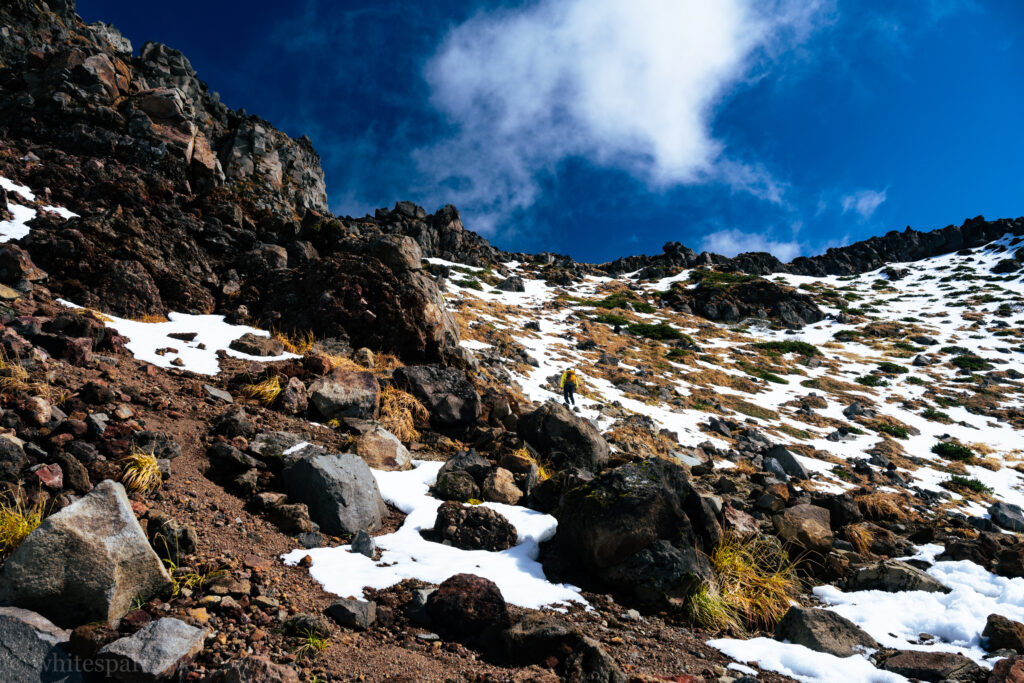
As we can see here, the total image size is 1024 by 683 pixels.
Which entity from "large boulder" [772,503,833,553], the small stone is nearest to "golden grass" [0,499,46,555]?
the small stone

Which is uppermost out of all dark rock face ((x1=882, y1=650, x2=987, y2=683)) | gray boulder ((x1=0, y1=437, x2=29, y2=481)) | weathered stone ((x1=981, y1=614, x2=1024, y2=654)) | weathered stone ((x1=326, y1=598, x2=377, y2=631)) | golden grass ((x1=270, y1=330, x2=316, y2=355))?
golden grass ((x1=270, y1=330, x2=316, y2=355))

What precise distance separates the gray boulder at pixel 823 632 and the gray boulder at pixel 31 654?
5166 mm

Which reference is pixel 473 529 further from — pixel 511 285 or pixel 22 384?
pixel 511 285

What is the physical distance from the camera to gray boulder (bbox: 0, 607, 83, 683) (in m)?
2.05

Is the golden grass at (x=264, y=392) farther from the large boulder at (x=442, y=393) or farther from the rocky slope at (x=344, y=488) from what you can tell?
the large boulder at (x=442, y=393)

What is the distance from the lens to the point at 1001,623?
12.9 ft

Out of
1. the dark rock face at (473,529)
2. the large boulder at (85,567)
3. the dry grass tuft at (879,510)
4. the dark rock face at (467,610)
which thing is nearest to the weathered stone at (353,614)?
the dark rock face at (467,610)

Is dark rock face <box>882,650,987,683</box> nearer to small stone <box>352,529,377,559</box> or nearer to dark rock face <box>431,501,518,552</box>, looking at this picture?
dark rock face <box>431,501,518,552</box>

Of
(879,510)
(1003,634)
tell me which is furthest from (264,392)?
(879,510)

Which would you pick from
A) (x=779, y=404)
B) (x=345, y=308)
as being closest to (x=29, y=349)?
(x=345, y=308)

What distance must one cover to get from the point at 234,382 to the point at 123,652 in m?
5.47

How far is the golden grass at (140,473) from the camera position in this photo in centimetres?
369

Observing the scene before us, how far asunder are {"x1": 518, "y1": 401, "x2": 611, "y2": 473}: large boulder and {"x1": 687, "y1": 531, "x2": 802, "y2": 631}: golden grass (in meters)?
2.61

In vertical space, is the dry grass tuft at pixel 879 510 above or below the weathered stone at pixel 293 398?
below
